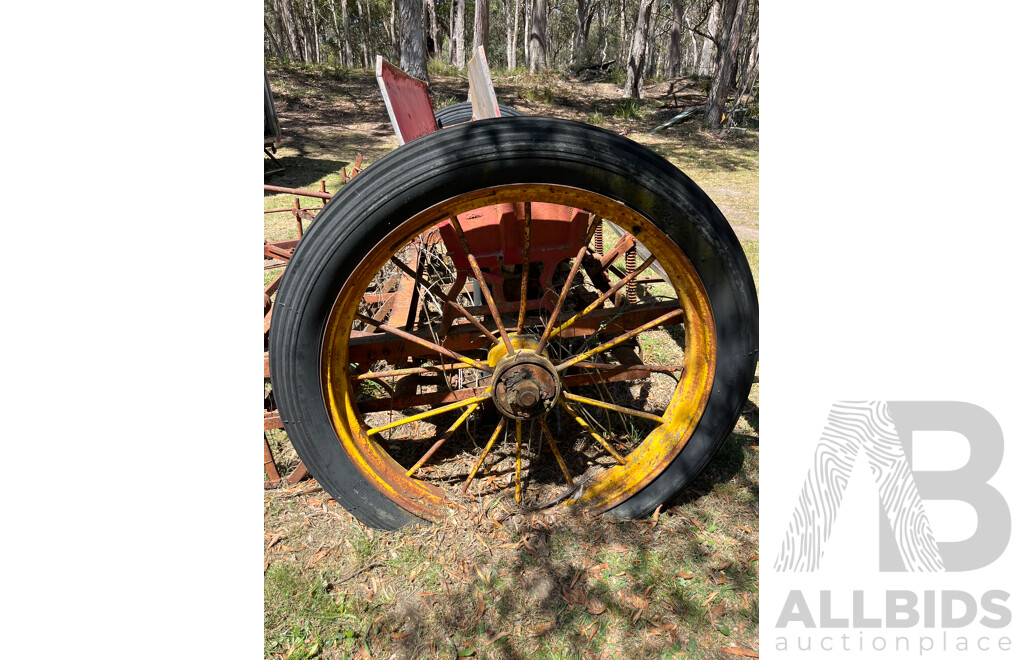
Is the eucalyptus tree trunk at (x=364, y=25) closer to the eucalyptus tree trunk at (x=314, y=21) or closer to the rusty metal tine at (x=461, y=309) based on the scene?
the eucalyptus tree trunk at (x=314, y=21)

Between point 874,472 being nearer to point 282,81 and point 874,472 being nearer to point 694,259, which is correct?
point 694,259

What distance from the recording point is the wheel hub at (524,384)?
2068 mm

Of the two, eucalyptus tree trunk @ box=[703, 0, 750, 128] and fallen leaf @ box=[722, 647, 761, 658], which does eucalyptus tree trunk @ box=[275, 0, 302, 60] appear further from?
fallen leaf @ box=[722, 647, 761, 658]

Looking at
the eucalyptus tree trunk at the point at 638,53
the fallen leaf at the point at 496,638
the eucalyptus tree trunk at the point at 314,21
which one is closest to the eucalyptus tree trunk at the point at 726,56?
the eucalyptus tree trunk at the point at 638,53

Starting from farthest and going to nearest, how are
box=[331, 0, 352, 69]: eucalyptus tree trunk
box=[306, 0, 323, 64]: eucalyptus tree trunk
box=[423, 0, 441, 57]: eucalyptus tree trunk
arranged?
1. box=[306, 0, 323, 64]: eucalyptus tree trunk
2. box=[331, 0, 352, 69]: eucalyptus tree trunk
3. box=[423, 0, 441, 57]: eucalyptus tree trunk

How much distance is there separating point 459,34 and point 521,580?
18483 millimetres

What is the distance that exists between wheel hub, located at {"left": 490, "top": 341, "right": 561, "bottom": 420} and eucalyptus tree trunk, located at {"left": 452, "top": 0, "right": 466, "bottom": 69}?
55.5 feet

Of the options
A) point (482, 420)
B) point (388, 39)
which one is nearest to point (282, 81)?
point (482, 420)

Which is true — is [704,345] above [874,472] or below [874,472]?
above

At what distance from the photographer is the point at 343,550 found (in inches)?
89.4

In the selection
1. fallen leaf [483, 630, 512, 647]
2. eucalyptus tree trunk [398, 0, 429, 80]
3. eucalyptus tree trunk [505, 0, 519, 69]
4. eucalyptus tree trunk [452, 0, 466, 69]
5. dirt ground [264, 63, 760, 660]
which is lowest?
fallen leaf [483, 630, 512, 647]

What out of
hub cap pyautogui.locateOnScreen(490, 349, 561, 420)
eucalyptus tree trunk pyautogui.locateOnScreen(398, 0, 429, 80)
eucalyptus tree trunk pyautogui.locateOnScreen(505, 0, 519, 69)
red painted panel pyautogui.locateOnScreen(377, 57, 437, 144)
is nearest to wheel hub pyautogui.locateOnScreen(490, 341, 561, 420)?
hub cap pyautogui.locateOnScreen(490, 349, 561, 420)

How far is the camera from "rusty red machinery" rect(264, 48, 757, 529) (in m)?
1.77

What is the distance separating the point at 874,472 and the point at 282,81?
53.4ft
